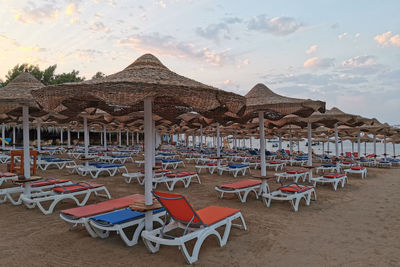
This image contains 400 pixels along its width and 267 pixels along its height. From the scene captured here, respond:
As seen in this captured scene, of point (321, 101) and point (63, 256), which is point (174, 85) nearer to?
point (63, 256)

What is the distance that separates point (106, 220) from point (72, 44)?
8.87m

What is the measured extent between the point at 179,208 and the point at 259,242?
1252mm

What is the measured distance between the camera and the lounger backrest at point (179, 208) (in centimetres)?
321

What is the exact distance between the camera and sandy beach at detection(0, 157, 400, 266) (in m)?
3.06

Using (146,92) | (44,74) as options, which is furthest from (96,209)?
(44,74)

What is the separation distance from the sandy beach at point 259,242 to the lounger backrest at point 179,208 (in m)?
0.39

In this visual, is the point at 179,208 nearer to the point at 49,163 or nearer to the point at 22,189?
the point at 22,189

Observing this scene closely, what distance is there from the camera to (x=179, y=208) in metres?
3.31

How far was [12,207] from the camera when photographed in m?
5.49

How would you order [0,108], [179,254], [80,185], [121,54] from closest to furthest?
[179,254] → [0,108] → [80,185] → [121,54]

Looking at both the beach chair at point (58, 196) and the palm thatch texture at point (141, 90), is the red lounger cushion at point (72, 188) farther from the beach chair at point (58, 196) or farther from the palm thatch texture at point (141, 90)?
the palm thatch texture at point (141, 90)

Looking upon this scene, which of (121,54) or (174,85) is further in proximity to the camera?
(121,54)

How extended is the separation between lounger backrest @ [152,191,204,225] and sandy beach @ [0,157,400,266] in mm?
394

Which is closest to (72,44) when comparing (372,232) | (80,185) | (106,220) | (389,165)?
(80,185)
